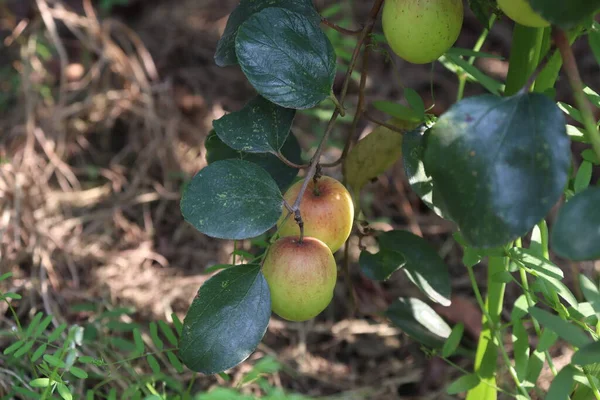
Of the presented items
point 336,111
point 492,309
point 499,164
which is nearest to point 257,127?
point 336,111

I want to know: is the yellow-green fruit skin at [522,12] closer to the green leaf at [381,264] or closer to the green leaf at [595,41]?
the green leaf at [595,41]

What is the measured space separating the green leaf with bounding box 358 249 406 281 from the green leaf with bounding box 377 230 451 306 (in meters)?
0.02

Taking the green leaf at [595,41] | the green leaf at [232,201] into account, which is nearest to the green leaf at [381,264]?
the green leaf at [232,201]

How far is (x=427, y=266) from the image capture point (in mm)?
1024

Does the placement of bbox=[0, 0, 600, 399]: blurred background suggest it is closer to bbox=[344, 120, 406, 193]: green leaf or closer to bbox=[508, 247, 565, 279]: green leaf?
bbox=[344, 120, 406, 193]: green leaf

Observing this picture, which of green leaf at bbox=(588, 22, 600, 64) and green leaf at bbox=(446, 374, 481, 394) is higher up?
green leaf at bbox=(588, 22, 600, 64)

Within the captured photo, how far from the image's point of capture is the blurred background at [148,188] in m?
1.36

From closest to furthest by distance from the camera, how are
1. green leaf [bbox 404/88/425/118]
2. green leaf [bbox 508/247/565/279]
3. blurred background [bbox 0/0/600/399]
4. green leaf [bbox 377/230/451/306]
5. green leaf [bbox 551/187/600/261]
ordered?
green leaf [bbox 551/187/600/261], green leaf [bbox 508/247/565/279], green leaf [bbox 404/88/425/118], green leaf [bbox 377/230/451/306], blurred background [bbox 0/0/600/399]

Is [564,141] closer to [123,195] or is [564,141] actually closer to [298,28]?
[298,28]

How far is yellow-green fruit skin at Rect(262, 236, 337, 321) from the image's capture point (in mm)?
750

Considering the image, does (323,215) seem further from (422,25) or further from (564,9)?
(564,9)

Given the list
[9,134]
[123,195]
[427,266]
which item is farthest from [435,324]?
[9,134]

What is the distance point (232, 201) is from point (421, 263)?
38 centimetres

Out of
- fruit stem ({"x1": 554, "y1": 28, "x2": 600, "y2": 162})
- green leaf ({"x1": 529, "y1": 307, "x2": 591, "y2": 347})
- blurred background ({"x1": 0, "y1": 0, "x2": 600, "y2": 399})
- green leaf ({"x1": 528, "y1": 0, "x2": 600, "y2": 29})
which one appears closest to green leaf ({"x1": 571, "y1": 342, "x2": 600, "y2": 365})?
green leaf ({"x1": 529, "y1": 307, "x2": 591, "y2": 347})
